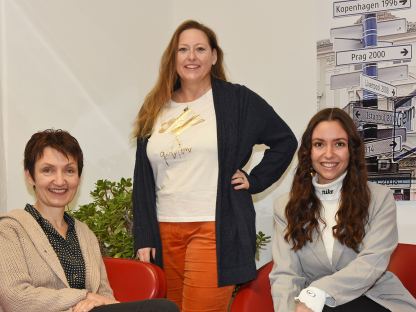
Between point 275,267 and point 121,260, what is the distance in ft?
2.14

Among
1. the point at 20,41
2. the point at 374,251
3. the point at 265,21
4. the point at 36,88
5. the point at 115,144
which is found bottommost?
the point at 374,251

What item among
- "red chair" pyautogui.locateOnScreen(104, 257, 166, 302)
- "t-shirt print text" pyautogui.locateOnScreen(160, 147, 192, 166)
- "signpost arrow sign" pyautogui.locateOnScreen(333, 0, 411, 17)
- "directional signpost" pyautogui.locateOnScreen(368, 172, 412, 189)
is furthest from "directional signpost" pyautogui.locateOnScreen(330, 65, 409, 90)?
"red chair" pyautogui.locateOnScreen(104, 257, 166, 302)

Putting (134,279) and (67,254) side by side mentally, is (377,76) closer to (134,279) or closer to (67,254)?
(134,279)

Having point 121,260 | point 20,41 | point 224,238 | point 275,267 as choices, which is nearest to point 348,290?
point 275,267

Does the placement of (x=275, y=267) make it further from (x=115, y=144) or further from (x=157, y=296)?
(x=115, y=144)

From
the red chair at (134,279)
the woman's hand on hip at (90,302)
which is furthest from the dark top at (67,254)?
the red chair at (134,279)

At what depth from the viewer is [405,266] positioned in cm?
264

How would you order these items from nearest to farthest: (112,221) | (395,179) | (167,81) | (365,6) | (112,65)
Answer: (167,81)
(112,221)
(395,179)
(365,6)
(112,65)

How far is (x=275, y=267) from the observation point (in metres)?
2.41

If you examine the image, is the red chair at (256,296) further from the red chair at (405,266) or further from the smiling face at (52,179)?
the smiling face at (52,179)

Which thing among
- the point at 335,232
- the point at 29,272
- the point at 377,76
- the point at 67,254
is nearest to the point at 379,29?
the point at 377,76

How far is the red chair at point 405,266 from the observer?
8.58 ft

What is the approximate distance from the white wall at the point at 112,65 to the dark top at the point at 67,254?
768mm

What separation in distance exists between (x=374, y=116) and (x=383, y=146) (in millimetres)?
179
